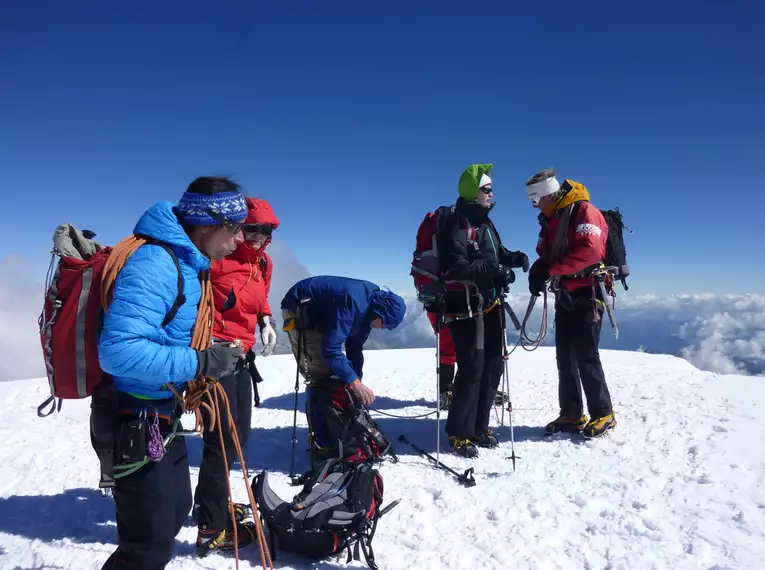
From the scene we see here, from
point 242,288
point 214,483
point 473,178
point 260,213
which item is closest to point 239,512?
point 214,483

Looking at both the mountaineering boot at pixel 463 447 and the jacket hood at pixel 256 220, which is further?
the mountaineering boot at pixel 463 447

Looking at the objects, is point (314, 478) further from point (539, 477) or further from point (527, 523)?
point (539, 477)

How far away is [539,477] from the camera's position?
4562mm

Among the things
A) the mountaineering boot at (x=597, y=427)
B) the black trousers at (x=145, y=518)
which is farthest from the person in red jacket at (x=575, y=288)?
the black trousers at (x=145, y=518)

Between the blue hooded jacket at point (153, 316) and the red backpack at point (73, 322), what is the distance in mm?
73

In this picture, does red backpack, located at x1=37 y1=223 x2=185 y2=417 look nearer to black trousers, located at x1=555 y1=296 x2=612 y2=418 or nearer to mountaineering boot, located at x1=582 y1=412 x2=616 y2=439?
black trousers, located at x1=555 y1=296 x2=612 y2=418

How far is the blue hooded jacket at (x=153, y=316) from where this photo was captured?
193cm

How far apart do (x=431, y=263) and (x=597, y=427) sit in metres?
2.93

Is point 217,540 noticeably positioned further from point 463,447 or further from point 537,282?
point 537,282

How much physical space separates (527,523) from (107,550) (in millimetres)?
3502

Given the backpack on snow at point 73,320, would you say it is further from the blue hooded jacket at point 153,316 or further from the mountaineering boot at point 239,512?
the mountaineering boot at point 239,512

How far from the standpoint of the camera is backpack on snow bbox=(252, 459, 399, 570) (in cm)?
329

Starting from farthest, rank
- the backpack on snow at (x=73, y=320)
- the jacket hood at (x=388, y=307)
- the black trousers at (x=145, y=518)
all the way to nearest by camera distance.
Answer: the jacket hood at (x=388, y=307) → the black trousers at (x=145, y=518) → the backpack on snow at (x=73, y=320)

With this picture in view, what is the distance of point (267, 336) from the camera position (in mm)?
4562
